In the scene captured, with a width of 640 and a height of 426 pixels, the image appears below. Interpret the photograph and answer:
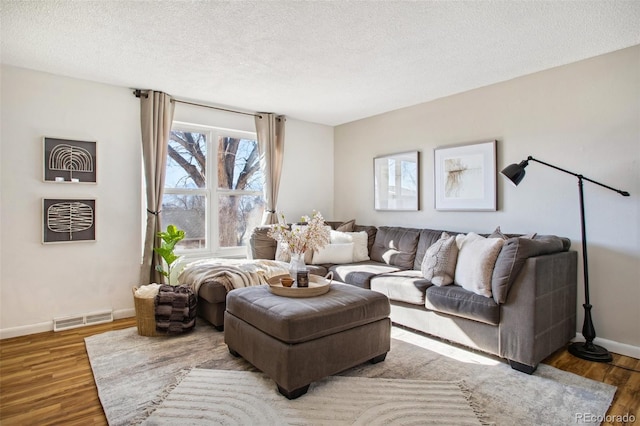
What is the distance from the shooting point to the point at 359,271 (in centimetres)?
365

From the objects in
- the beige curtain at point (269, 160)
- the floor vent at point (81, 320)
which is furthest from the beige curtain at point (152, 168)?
the beige curtain at point (269, 160)

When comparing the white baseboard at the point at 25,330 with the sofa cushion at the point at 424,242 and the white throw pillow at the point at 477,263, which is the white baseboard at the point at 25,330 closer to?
the sofa cushion at the point at 424,242

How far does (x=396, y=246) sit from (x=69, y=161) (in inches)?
140

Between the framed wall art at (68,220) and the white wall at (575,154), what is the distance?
378 centimetres

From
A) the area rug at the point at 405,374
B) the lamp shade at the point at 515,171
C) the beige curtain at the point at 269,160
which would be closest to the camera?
the area rug at the point at 405,374

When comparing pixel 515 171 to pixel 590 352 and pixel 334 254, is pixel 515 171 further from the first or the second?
pixel 334 254

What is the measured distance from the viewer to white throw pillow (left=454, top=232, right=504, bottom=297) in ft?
8.68

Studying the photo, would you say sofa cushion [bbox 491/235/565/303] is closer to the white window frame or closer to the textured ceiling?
the textured ceiling

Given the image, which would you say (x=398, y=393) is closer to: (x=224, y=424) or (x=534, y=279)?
(x=224, y=424)

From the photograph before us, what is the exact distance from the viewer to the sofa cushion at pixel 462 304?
255 centimetres

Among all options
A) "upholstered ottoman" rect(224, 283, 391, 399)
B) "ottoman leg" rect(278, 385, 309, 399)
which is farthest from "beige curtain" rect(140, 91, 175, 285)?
"ottoman leg" rect(278, 385, 309, 399)

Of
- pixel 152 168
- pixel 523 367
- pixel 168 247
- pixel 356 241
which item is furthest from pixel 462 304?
pixel 152 168

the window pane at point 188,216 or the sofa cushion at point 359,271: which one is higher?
the window pane at point 188,216
